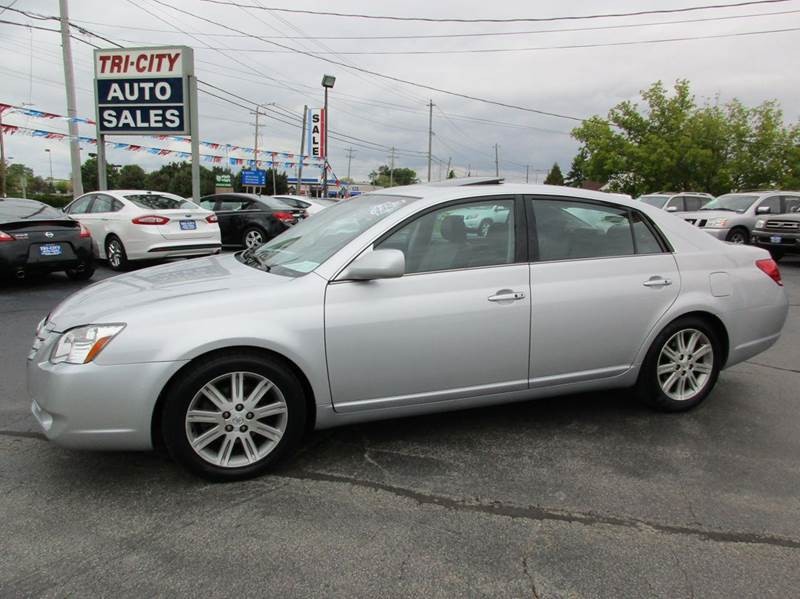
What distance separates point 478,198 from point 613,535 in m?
1.95

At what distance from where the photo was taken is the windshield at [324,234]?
335 centimetres

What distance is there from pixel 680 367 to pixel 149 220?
864 cm

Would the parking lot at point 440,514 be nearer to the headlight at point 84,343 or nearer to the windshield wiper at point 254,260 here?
the headlight at point 84,343

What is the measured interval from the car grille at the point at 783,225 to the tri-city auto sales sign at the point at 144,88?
1447 cm

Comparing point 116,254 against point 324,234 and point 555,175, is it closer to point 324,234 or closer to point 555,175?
point 324,234

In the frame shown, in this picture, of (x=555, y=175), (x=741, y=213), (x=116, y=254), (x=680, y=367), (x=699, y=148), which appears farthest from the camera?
(x=555, y=175)

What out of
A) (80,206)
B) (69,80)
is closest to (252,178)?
(69,80)

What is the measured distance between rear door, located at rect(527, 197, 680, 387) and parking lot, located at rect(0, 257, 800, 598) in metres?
0.49

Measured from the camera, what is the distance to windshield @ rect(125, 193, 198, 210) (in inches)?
403

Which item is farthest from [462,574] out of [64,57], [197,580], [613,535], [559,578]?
[64,57]

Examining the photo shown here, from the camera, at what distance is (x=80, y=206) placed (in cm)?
1102

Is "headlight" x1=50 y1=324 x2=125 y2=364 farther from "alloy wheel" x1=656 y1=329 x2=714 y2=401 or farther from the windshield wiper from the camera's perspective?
"alloy wheel" x1=656 y1=329 x2=714 y2=401

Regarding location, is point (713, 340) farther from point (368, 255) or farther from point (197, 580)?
point (197, 580)

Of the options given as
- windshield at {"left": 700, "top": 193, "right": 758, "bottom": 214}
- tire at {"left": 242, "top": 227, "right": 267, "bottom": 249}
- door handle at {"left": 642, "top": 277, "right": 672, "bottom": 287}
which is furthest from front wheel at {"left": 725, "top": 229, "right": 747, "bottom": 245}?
door handle at {"left": 642, "top": 277, "right": 672, "bottom": 287}
